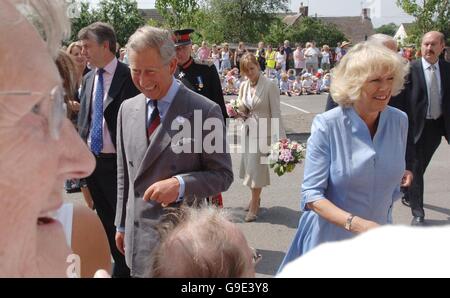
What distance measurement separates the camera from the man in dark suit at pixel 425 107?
5809mm

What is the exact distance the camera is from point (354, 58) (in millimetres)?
2814

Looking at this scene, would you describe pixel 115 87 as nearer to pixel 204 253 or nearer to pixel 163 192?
pixel 163 192

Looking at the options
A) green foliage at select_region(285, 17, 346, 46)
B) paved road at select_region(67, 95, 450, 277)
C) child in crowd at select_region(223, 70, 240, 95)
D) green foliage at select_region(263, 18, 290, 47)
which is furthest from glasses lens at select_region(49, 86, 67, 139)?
green foliage at select_region(285, 17, 346, 46)

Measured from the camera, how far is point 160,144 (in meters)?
2.73

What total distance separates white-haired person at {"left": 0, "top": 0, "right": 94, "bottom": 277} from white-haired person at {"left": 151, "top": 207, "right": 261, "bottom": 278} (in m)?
0.55

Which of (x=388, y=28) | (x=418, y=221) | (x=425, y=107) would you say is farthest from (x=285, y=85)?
(x=388, y=28)

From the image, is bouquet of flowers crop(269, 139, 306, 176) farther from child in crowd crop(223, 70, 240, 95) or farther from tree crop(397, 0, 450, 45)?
tree crop(397, 0, 450, 45)

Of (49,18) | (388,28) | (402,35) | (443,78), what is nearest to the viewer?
(49,18)

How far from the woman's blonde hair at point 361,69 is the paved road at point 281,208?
2201 millimetres

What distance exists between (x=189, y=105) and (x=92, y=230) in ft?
3.50

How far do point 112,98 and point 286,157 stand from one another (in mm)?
1730

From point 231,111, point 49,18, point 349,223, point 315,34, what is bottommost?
point 315,34

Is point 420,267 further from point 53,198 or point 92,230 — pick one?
point 92,230
